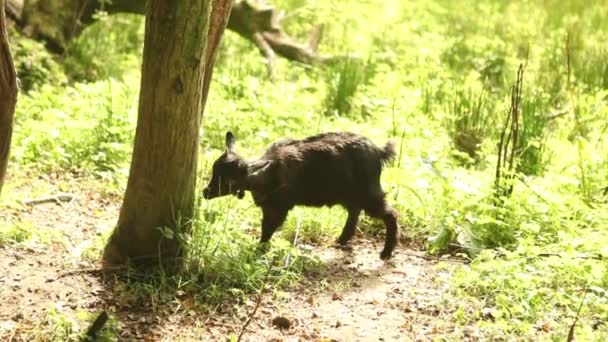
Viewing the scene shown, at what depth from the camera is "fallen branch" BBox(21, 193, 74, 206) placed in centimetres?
554

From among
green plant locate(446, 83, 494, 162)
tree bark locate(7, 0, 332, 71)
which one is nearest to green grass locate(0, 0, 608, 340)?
green plant locate(446, 83, 494, 162)

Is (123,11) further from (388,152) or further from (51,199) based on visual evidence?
(388,152)

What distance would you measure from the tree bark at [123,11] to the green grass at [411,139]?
0.23 metres

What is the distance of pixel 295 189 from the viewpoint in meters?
5.11

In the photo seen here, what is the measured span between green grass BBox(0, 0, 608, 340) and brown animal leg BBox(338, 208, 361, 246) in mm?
178

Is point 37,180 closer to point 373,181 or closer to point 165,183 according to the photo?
point 165,183

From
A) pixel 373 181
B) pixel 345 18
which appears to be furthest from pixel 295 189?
pixel 345 18

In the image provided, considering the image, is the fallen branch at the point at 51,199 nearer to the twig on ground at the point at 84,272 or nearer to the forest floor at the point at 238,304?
the forest floor at the point at 238,304

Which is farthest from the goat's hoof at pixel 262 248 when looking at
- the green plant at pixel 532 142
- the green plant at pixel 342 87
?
the green plant at pixel 342 87

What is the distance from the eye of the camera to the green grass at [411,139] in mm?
4516

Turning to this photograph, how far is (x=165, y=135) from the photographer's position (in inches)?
165

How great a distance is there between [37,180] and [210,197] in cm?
183

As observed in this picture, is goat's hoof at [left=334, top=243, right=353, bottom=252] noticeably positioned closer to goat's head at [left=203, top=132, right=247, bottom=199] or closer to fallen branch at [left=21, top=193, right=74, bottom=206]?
goat's head at [left=203, top=132, right=247, bottom=199]

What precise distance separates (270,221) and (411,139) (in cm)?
241
